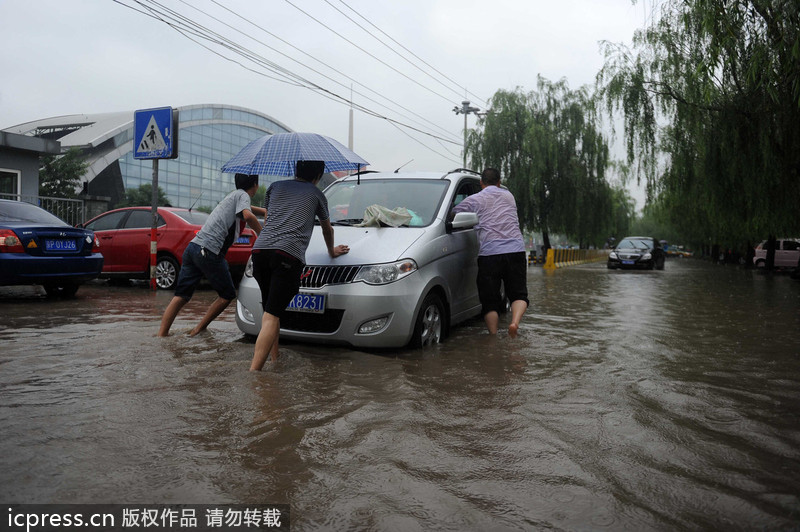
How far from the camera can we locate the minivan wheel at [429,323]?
5.54m

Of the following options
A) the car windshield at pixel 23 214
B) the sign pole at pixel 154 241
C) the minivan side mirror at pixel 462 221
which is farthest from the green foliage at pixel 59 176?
the minivan side mirror at pixel 462 221

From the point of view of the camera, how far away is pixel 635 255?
90.0 feet

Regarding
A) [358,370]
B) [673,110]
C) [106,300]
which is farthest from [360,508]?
[673,110]

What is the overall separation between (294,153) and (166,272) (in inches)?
280

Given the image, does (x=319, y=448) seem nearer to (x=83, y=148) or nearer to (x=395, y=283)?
(x=395, y=283)

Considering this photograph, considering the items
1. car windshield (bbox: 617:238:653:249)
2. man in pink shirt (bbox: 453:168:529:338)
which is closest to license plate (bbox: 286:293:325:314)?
man in pink shirt (bbox: 453:168:529:338)

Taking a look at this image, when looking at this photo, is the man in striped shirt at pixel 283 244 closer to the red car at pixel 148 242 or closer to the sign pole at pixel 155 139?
the red car at pixel 148 242

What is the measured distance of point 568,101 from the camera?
3228 centimetres

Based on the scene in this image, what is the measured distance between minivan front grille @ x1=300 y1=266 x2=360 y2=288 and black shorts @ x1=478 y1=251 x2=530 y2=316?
180cm

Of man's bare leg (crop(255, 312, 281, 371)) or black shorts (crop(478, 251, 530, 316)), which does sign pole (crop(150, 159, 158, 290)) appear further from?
man's bare leg (crop(255, 312, 281, 371))

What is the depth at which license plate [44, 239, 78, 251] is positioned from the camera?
29.1 feet

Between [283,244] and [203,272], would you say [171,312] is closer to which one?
[203,272]

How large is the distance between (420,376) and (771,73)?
7.52m

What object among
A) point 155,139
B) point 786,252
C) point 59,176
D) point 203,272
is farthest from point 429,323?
point 59,176
